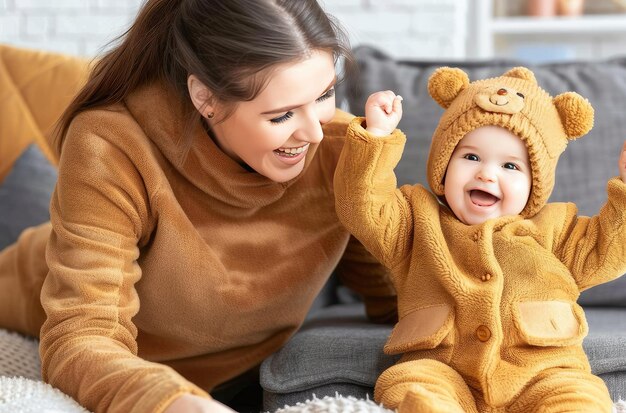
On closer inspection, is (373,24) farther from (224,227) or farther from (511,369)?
(511,369)

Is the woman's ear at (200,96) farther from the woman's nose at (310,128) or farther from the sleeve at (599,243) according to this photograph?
the sleeve at (599,243)

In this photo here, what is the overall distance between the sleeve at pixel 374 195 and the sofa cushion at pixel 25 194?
0.95 metres

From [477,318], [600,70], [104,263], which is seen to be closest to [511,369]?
[477,318]

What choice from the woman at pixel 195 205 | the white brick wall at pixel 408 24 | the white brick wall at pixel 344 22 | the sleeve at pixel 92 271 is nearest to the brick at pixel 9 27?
the white brick wall at pixel 344 22

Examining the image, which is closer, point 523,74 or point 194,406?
point 194,406

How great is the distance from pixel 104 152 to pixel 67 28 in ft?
5.91

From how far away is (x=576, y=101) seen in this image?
1278 mm

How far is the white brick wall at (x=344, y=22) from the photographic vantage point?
2.88 meters

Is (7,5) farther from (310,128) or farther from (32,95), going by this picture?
(310,128)

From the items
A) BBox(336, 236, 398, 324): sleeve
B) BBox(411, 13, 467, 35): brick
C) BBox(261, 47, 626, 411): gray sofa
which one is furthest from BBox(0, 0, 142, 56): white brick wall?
BBox(336, 236, 398, 324): sleeve

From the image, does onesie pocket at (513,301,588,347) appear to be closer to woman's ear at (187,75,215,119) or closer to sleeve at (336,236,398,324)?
sleeve at (336,236,398,324)

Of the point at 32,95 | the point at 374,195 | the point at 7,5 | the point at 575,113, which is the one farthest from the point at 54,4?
the point at 575,113

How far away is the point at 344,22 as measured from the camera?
2.84m

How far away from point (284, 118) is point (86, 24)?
6.28 feet
